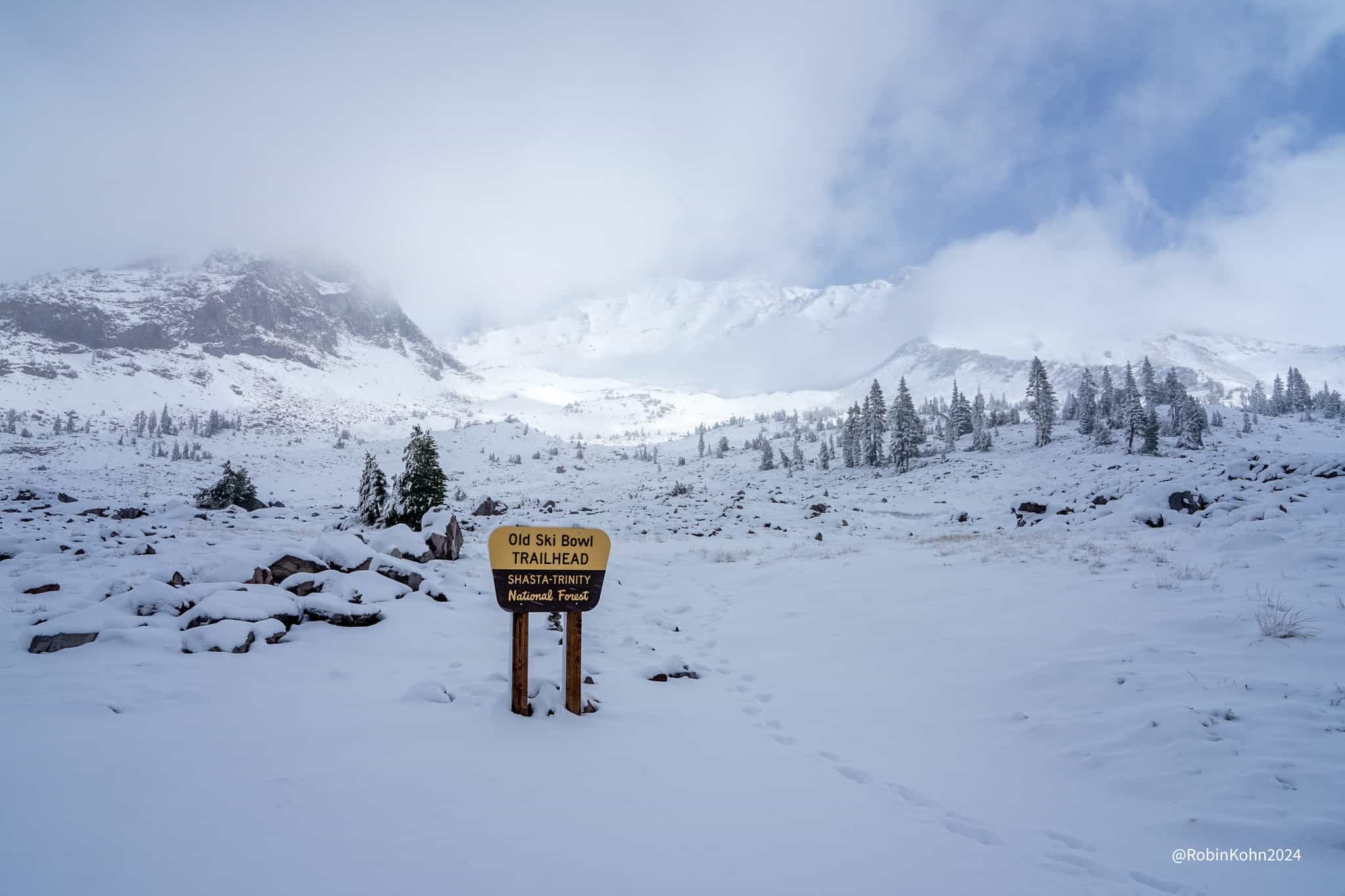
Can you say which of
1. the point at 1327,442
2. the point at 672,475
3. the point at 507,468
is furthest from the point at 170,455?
the point at 1327,442

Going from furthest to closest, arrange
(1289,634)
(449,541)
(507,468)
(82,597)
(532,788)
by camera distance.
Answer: (507,468), (449,541), (82,597), (1289,634), (532,788)

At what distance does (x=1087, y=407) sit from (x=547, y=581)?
3818 inches

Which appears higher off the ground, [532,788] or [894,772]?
[532,788]

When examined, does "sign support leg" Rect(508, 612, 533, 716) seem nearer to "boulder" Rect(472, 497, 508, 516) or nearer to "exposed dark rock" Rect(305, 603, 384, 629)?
"exposed dark rock" Rect(305, 603, 384, 629)

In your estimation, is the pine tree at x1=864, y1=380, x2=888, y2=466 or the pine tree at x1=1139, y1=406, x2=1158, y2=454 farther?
the pine tree at x1=864, y1=380, x2=888, y2=466

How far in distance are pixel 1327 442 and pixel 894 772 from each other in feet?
356

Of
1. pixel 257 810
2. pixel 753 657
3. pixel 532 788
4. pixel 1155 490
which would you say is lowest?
pixel 753 657

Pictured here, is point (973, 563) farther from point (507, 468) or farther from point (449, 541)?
point (507, 468)

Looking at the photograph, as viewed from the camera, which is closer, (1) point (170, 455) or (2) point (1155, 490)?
(2) point (1155, 490)

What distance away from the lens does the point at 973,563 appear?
43.6 feet

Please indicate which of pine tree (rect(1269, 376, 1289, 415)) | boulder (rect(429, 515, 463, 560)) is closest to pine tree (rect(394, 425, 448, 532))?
boulder (rect(429, 515, 463, 560))

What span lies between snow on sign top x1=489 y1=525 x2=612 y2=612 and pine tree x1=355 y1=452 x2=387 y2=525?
95.8 ft

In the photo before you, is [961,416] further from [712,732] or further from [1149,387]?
[712,732]

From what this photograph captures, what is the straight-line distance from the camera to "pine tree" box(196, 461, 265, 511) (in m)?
34.6
